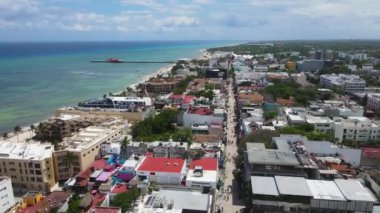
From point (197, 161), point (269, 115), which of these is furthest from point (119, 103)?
point (197, 161)

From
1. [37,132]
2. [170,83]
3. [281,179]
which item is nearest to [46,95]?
[170,83]

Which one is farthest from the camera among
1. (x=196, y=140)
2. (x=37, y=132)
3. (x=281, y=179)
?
(x=37, y=132)

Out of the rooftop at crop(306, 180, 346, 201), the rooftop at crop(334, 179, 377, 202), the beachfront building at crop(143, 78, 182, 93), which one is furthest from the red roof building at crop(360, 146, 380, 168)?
the beachfront building at crop(143, 78, 182, 93)

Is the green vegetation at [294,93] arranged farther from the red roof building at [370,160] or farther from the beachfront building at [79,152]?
the beachfront building at [79,152]

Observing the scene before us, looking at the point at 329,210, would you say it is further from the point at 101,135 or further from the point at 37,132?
the point at 37,132

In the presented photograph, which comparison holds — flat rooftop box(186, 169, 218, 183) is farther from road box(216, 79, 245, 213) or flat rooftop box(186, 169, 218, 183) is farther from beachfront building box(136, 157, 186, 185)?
road box(216, 79, 245, 213)

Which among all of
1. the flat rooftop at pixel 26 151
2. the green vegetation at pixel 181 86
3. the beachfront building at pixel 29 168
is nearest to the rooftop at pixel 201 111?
the flat rooftop at pixel 26 151
